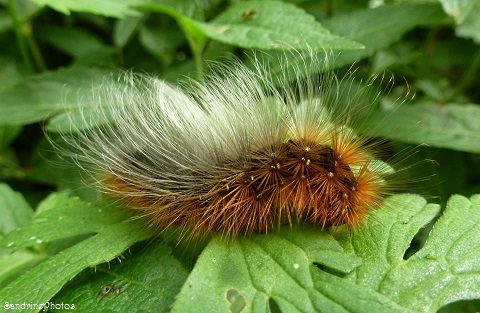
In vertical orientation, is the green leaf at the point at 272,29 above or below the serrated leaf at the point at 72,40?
below

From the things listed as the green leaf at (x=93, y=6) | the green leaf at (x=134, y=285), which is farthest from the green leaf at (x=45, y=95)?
the green leaf at (x=134, y=285)

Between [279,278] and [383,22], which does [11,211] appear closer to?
[279,278]

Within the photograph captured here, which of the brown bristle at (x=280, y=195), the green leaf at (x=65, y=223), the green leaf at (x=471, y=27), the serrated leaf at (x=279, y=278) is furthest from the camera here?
the green leaf at (x=471, y=27)

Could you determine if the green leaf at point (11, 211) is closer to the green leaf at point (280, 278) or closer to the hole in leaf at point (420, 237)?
the green leaf at point (280, 278)

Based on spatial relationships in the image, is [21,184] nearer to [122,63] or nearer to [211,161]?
[122,63]

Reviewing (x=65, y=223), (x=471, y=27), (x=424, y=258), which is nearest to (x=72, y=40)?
(x=65, y=223)

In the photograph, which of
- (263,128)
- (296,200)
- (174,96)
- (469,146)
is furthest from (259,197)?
(469,146)

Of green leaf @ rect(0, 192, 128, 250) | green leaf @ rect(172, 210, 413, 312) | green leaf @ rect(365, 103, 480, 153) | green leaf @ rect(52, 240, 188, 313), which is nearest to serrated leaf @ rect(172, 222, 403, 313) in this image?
green leaf @ rect(172, 210, 413, 312)
